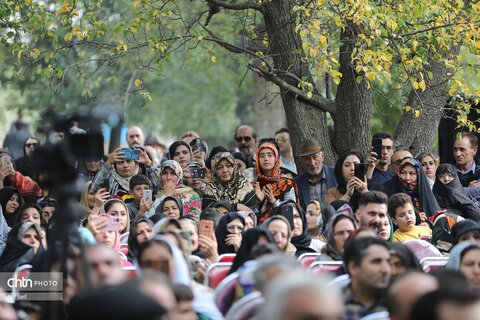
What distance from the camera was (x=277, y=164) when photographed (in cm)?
1395

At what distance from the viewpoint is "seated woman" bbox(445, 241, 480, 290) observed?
866 cm

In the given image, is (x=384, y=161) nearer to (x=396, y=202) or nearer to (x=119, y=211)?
(x=396, y=202)

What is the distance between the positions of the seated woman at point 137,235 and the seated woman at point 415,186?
147 inches

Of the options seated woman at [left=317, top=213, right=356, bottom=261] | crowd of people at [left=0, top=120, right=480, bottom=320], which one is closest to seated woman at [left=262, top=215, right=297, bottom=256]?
crowd of people at [left=0, top=120, right=480, bottom=320]

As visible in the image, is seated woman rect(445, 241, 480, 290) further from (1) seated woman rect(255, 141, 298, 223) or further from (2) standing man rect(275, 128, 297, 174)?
(2) standing man rect(275, 128, 297, 174)

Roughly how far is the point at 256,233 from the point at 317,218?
3.06 metres

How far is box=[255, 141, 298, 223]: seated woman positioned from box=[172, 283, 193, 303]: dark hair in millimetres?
6270

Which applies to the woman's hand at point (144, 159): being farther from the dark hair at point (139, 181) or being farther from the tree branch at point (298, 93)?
the tree branch at point (298, 93)

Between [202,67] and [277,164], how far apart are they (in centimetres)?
1501

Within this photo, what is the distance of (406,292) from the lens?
265 inches

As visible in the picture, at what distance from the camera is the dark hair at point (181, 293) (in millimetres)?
7008

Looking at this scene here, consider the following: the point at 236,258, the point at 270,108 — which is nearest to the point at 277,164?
the point at 236,258

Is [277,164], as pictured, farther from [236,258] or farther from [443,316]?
[443,316]

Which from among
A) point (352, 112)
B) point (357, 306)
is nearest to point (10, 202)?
point (352, 112)
